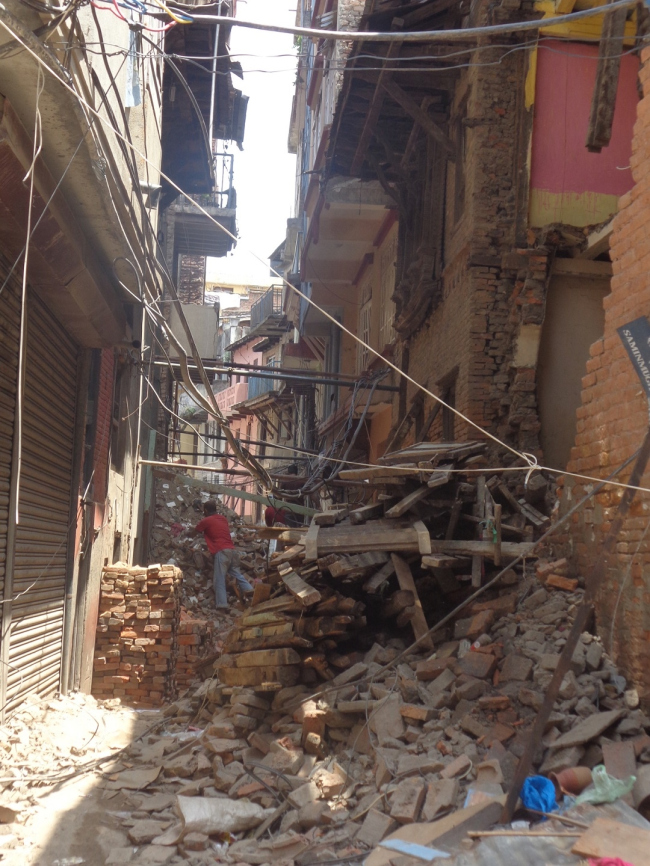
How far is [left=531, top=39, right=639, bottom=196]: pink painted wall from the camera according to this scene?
1097 centimetres

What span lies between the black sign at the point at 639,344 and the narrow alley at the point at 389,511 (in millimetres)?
30

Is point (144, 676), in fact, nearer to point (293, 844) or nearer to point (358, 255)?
point (293, 844)

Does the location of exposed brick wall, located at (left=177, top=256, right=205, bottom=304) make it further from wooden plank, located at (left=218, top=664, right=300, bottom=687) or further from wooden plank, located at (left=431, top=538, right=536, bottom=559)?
wooden plank, located at (left=431, top=538, right=536, bottom=559)

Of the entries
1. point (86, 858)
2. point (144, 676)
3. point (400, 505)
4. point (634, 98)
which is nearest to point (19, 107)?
point (400, 505)

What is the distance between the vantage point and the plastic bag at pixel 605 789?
4.75 meters

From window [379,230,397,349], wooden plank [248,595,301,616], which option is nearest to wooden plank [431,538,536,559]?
wooden plank [248,595,301,616]

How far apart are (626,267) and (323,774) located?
4465 millimetres

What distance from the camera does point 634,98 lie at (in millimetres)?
11172

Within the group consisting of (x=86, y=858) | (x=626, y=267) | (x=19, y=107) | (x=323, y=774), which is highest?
(x=19, y=107)

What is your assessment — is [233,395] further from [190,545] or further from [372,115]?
[372,115]

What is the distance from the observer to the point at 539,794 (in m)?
4.87

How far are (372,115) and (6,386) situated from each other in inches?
291

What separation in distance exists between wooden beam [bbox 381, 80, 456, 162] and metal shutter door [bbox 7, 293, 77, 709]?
5752mm

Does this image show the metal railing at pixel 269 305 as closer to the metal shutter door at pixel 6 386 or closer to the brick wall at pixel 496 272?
the brick wall at pixel 496 272
